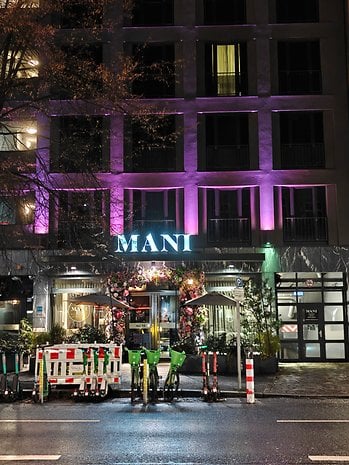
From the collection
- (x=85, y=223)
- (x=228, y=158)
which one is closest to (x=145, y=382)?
(x=85, y=223)

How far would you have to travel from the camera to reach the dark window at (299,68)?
78.7 feet

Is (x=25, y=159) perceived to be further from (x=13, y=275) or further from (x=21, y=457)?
(x=21, y=457)

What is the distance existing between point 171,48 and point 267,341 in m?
13.3

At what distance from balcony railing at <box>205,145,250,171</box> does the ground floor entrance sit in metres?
4.88

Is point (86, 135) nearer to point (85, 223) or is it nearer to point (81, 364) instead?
point (85, 223)

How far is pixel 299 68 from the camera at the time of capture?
79.5 feet

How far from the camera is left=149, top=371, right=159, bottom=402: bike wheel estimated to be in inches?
514

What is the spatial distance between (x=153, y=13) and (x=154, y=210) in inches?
347

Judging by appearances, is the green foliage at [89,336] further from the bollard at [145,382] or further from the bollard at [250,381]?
the bollard at [250,381]

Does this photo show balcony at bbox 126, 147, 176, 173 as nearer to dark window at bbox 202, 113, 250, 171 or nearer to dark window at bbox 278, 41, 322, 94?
dark window at bbox 202, 113, 250, 171

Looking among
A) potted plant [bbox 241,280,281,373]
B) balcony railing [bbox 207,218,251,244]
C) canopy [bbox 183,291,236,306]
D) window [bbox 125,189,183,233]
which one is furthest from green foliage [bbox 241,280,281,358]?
window [bbox 125,189,183,233]

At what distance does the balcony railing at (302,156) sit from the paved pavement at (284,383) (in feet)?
27.3

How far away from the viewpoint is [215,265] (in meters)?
21.9

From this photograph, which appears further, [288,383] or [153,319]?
[153,319]
